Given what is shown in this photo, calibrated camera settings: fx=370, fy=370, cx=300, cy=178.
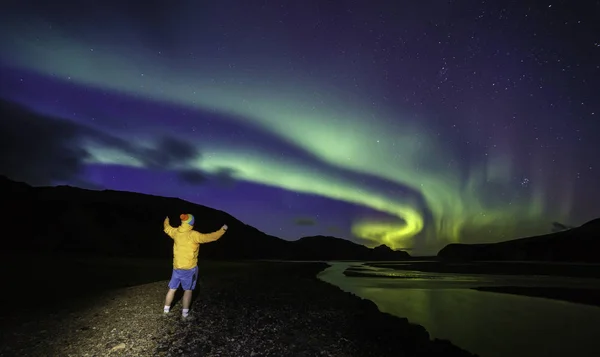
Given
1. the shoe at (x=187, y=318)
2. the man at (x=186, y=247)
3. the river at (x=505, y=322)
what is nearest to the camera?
the man at (x=186, y=247)

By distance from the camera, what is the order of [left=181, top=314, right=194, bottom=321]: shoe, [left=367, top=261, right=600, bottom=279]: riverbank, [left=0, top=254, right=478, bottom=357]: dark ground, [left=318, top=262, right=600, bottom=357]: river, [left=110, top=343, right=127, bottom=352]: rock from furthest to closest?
[left=367, top=261, right=600, bottom=279]: riverbank
[left=318, top=262, right=600, bottom=357]: river
[left=181, top=314, right=194, bottom=321]: shoe
[left=0, top=254, right=478, bottom=357]: dark ground
[left=110, top=343, right=127, bottom=352]: rock

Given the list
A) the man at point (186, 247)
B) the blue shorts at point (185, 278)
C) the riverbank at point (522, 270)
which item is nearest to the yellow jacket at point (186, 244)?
the man at point (186, 247)

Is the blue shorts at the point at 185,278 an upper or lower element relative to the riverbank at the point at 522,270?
lower

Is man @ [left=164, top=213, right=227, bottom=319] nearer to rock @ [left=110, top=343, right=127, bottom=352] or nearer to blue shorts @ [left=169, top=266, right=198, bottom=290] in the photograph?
blue shorts @ [left=169, top=266, right=198, bottom=290]

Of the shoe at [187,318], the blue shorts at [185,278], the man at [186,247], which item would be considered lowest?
the shoe at [187,318]

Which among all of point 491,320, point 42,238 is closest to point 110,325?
point 491,320

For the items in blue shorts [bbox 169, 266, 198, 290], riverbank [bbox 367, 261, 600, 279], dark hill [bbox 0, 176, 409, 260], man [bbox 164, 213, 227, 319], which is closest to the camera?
man [bbox 164, 213, 227, 319]

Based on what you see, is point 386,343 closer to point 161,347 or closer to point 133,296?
point 161,347

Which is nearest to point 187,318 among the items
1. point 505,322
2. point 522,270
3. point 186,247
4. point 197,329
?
point 197,329

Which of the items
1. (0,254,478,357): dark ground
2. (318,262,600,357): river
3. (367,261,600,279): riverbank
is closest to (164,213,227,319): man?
(0,254,478,357): dark ground

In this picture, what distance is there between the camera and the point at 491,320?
73.6ft

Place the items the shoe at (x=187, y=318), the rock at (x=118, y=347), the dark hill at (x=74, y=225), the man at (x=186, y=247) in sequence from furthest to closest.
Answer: the dark hill at (x=74, y=225) < the shoe at (x=187, y=318) < the man at (x=186, y=247) < the rock at (x=118, y=347)

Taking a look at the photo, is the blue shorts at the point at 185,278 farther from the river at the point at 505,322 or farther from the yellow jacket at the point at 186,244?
the river at the point at 505,322

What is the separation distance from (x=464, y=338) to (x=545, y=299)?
19.2 m
